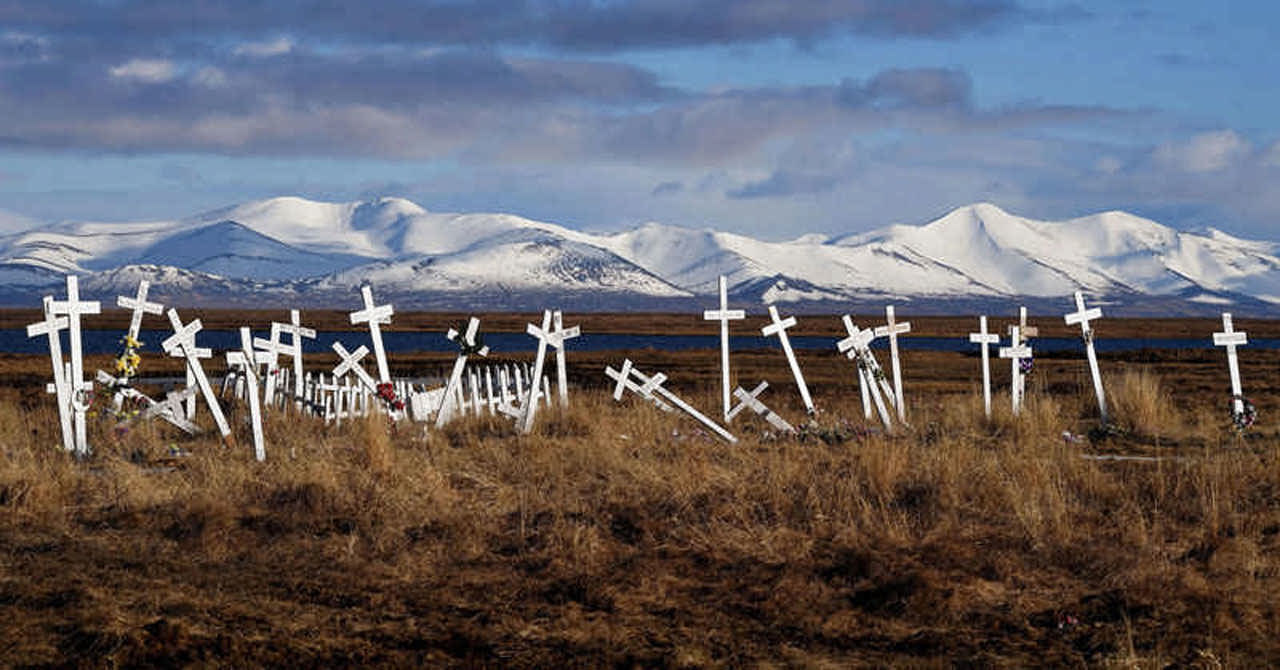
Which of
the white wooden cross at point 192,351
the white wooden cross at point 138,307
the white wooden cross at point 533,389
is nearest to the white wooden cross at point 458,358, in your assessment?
the white wooden cross at point 533,389

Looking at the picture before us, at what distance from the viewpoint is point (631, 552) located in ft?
39.0

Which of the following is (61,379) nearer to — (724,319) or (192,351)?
(192,351)

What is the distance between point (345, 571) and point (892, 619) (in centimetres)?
428

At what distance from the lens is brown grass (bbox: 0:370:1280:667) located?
31.0 feet

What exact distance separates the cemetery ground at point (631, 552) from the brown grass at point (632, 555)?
0.04 m

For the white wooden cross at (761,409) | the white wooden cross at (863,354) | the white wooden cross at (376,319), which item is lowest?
the white wooden cross at (761,409)

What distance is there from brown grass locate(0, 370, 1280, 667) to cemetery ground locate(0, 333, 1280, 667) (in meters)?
0.04

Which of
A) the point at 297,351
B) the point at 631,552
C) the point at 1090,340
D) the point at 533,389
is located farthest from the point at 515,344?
the point at 631,552

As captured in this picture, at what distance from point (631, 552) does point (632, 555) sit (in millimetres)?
80

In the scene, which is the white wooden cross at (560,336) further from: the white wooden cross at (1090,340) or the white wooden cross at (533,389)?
the white wooden cross at (1090,340)

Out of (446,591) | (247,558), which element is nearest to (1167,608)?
(446,591)

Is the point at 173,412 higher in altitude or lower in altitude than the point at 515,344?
higher

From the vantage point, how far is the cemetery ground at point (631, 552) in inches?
372

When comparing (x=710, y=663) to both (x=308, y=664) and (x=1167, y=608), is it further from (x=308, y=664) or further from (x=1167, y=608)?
(x=1167, y=608)
